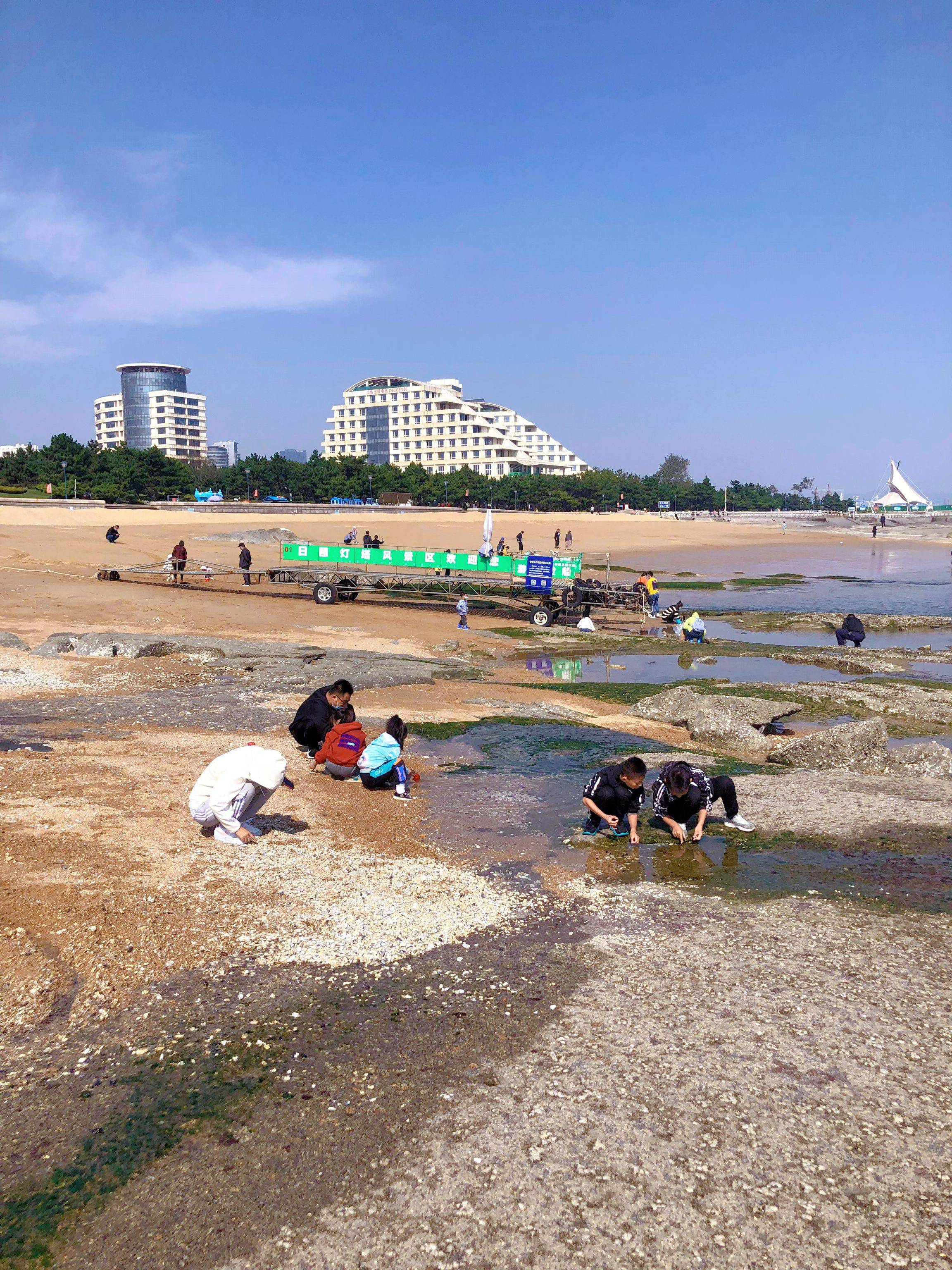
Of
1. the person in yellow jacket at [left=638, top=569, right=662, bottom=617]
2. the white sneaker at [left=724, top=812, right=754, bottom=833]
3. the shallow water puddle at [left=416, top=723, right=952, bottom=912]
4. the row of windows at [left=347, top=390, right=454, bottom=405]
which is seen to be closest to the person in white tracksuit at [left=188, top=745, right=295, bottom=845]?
the shallow water puddle at [left=416, top=723, right=952, bottom=912]

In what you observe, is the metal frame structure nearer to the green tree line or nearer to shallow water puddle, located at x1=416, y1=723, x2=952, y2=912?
shallow water puddle, located at x1=416, y1=723, x2=952, y2=912

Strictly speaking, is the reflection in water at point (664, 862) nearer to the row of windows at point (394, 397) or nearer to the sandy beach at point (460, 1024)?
the sandy beach at point (460, 1024)

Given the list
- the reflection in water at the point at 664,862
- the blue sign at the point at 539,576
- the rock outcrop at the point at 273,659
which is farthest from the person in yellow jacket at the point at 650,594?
the reflection in water at the point at 664,862

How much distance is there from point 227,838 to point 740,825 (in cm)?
548

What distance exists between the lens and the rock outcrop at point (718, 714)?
15055 mm

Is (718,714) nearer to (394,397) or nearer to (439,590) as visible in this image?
(439,590)

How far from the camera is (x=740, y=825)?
32.7 ft

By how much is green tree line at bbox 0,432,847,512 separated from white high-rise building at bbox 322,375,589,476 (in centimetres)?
2568

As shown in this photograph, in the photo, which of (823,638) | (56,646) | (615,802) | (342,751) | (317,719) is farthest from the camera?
(823,638)

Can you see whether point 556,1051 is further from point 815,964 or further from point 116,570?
point 116,570

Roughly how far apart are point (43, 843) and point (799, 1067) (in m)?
6.80

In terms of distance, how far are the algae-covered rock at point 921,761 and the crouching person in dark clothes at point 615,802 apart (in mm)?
5561

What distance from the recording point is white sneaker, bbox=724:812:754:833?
9953mm

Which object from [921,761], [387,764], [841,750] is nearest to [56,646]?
[387,764]
